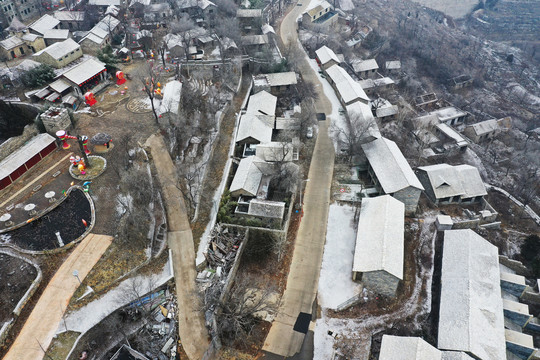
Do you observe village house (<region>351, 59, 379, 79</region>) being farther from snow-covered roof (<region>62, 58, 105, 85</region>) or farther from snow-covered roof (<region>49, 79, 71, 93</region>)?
snow-covered roof (<region>49, 79, 71, 93</region>)

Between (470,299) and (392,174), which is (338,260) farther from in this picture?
(392,174)

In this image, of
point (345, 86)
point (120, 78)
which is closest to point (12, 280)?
point (120, 78)

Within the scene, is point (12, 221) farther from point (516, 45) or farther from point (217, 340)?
point (516, 45)

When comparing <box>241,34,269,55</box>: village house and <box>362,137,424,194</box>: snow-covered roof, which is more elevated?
<box>241,34,269,55</box>: village house

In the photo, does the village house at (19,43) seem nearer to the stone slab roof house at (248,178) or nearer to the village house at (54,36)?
the village house at (54,36)

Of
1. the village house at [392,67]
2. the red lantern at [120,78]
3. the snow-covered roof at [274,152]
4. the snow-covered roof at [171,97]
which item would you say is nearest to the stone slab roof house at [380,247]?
the snow-covered roof at [274,152]

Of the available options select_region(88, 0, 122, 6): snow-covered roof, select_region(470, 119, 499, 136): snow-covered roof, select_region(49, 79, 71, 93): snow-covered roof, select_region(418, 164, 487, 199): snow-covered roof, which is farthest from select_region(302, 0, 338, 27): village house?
select_region(49, 79, 71, 93): snow-covered roof
